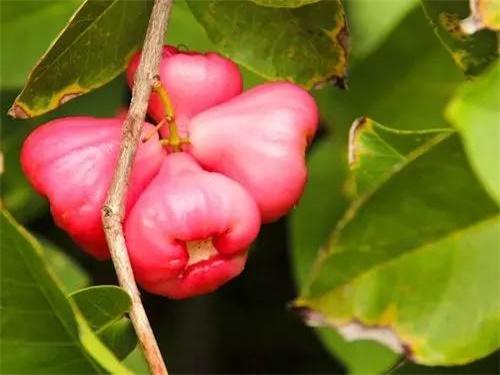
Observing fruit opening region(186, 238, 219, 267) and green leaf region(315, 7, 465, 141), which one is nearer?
fruit opening region(186, 238, 219, 267)

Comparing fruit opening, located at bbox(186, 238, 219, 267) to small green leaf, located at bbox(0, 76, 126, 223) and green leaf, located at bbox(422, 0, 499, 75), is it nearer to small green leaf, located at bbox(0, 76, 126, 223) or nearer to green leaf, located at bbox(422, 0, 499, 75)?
green leaf, located at bbox(422, 0, 499, 75)

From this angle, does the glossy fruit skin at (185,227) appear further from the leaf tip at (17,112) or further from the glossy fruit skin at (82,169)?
the leaf tip at (17,112)

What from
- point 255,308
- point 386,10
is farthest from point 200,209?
point 255,308

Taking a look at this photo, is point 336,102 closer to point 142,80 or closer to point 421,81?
point 421,81

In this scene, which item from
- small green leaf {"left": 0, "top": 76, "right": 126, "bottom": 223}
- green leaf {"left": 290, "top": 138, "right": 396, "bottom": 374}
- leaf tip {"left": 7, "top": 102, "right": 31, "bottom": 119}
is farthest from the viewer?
small green leaf {"left": 0, "top": 76, "right": 126, "bottom": 223}

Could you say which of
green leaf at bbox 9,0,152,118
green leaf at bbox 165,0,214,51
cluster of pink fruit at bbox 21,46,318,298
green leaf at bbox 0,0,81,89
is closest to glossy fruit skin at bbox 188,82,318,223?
cluster of pink fruit at bbox 21,46,318,298
